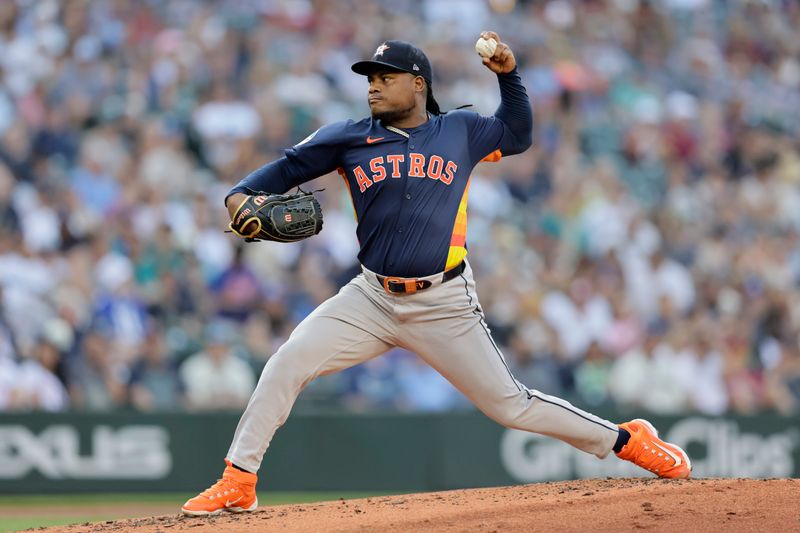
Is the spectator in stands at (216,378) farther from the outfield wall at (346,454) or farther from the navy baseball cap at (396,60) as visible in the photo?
the navy baseball cap at (396,60)

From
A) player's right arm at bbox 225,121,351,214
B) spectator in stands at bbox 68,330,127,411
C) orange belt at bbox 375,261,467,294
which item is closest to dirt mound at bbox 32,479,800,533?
orange belt at bbox 375,261,467,294

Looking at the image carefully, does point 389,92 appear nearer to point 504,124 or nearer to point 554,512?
point 504,124

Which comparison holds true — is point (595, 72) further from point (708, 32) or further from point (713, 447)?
point (713, 447)

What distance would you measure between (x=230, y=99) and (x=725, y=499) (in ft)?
26.1

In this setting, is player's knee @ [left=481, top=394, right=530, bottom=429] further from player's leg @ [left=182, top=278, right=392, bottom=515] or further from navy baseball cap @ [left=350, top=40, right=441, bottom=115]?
navy baseball cap @ [left=350, top=40, right=441, bottom=115]

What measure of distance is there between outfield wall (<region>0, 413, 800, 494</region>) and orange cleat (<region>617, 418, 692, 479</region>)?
4.58 metres

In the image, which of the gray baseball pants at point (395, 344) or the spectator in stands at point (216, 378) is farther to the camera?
the spectator in stands at point (216, 378)

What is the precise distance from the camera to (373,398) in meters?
11.0

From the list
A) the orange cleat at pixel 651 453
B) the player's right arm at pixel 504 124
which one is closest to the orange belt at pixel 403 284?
the player's right arm at pixel 504 124

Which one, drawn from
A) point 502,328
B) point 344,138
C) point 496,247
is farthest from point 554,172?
point 344,138

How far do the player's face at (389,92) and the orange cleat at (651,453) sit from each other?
186cm

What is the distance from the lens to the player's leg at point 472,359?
557 centimetres

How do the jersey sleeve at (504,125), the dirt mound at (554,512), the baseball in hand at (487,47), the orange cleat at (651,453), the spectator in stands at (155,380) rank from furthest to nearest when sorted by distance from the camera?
the spectator in stands at (155,380)
the orange cleat at (651,453)
the jersey sleeve at (504,125)
the baseball in hand at (487,47)
the dirt mound at (554,512)

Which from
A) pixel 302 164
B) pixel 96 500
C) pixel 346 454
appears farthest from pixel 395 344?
pixel 96 500
